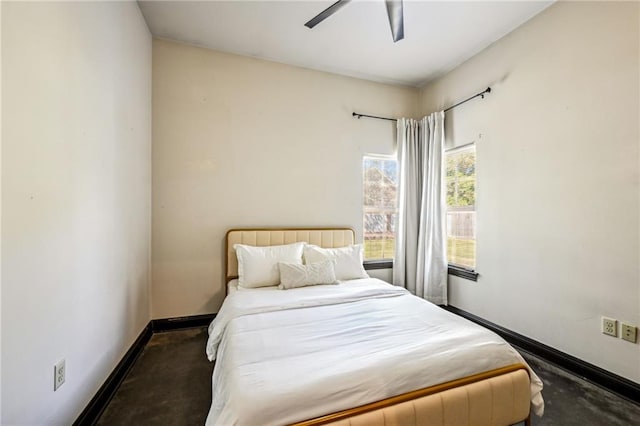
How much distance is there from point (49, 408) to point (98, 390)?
1.74 ft

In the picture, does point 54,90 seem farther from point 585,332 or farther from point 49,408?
point 585,332

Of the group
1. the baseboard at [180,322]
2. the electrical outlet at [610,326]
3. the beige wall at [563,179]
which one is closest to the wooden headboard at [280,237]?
the baseboard at [180,322]

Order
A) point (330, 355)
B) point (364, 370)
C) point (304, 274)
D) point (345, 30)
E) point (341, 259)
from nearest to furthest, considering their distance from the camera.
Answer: point (364, 370) < point (330, 355) < point (304, 274) < point (345, 30) < point (341, 259)

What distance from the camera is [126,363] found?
2.13 metres

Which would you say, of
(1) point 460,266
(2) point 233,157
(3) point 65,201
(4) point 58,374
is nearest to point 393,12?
(2) point 233,157

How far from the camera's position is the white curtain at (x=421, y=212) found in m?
3.38

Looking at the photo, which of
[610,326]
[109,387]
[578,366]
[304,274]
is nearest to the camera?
[109,387]

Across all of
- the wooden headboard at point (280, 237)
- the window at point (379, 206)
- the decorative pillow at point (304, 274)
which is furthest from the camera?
the window at point (379, 206)

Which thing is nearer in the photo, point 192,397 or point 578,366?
point 192,397

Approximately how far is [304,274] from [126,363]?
1.55 m

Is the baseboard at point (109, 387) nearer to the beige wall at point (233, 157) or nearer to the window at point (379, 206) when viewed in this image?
the beige wall at point (233, 157)

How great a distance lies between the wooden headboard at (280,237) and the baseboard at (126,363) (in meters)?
0.60

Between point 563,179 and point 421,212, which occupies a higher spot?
point 563,179

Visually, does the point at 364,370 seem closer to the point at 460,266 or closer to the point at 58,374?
the point at 58,374
